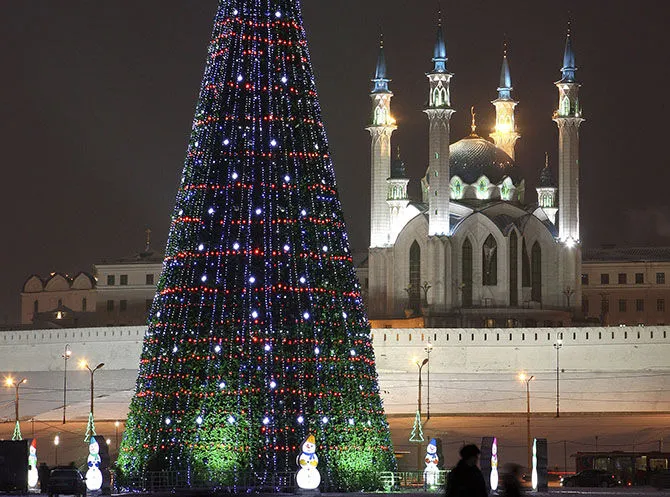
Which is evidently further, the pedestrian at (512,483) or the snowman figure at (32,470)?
the snowman figure at (32,470)

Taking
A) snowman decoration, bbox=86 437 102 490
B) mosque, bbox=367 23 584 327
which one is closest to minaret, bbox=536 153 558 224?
mosque, bbox=367 23 584 327

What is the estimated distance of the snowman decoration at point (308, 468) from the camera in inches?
974

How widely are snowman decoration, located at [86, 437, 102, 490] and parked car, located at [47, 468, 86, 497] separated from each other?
132 mm

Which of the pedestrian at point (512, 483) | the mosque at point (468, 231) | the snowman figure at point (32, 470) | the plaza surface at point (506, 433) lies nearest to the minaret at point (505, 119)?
the mosque at point (468, 231)

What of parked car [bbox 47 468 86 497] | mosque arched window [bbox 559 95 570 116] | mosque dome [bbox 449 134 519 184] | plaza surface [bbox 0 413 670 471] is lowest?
parked car [bbox 47 468 86 497]

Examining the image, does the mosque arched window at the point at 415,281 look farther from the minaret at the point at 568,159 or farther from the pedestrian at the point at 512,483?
the pedestrian at the point at 512,483

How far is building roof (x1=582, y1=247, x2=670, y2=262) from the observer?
284 ft

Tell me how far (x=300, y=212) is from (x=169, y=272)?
2.13 m

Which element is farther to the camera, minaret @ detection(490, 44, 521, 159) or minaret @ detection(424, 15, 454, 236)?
minaret @ detection(490, 44, 521, 159)

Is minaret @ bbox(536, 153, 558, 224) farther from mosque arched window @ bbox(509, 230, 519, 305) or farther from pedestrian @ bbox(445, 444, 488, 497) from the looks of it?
pedestrian @ bbox(445, 444, 488, 497)

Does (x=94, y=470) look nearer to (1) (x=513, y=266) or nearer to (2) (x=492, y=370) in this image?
(2) (x=492, y=370)

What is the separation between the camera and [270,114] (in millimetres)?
26344

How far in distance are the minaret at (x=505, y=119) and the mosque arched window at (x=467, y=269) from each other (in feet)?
25.8

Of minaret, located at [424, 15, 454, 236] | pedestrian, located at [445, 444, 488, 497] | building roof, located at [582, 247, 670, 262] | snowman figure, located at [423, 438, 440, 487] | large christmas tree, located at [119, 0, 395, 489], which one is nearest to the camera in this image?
pedestrian, located at [445, 444, 488, 497]
